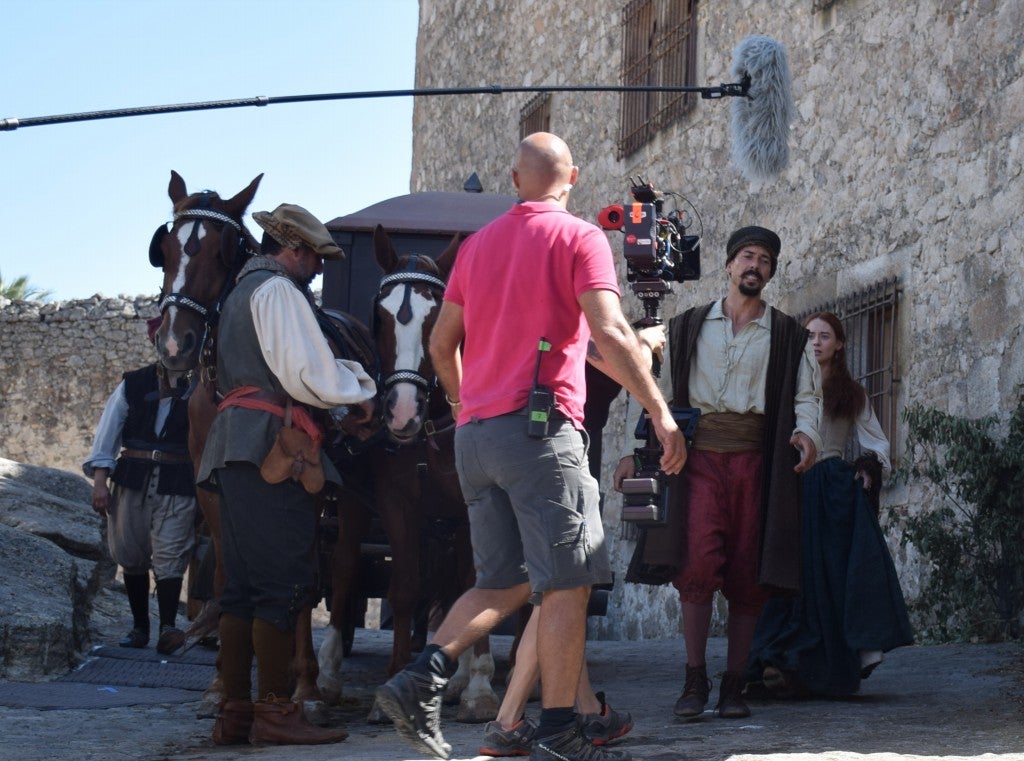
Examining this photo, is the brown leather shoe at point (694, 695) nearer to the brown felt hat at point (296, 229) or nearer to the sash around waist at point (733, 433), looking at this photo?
the sash around waist at point (733, 433)

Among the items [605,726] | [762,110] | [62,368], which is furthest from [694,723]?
[62,368]

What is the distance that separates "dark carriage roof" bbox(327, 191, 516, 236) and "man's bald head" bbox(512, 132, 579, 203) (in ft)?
12.4

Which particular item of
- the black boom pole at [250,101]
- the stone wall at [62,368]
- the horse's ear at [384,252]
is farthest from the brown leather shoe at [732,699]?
the stone wall at [62,368]

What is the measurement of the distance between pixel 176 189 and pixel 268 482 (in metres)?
1.61

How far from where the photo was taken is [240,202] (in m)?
5.96

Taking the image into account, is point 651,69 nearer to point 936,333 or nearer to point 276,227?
point 936,333

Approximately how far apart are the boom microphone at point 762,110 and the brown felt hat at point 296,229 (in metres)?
4.95


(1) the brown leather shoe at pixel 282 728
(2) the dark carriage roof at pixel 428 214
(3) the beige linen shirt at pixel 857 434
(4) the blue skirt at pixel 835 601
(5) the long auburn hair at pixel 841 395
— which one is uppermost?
(2) the dark carriage roof at pixel 428 214

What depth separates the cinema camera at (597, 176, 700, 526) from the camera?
15.7ft

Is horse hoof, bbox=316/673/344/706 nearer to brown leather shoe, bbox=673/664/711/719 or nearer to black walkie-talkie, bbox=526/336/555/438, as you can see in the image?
brown leather shoe, bbox=673/664/711/719

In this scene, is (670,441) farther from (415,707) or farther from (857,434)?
(857,434)

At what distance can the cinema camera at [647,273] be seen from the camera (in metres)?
4.79

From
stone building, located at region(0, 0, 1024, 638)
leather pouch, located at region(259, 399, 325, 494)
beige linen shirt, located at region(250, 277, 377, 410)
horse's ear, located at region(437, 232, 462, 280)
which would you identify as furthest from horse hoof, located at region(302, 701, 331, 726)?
stone building, located at region(0, 0, 1024, 638)

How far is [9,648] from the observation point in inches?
273
